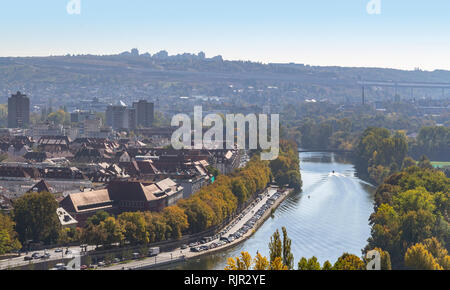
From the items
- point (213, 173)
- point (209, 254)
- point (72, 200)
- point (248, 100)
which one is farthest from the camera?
point (248, 100)

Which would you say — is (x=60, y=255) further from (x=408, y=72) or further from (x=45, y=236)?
(x=408, y=72)

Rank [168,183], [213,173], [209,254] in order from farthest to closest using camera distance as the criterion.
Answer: [213,173]
[168,183]
[209,254]

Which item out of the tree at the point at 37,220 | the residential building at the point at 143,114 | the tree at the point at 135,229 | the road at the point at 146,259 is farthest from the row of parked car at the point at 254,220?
the residential building at the point at 143,114

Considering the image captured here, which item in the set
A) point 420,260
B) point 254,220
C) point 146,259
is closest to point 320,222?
point 254,220

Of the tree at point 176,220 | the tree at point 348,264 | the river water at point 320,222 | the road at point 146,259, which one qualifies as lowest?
the river water at point 320,222

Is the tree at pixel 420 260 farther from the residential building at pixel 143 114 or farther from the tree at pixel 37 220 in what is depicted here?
the residential building at pixel 143 114

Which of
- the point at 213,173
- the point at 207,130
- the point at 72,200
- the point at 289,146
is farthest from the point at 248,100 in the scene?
the point at 72,200

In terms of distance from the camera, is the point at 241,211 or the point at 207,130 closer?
the point at 241,211
